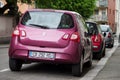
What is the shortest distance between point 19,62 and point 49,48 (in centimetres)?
113

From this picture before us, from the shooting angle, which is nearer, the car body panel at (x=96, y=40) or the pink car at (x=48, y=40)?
the pink car at (x=48, y=40)

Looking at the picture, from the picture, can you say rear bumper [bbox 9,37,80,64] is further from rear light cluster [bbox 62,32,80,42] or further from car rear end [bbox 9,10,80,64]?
rear light cluster [bbox 62,32,80,42]

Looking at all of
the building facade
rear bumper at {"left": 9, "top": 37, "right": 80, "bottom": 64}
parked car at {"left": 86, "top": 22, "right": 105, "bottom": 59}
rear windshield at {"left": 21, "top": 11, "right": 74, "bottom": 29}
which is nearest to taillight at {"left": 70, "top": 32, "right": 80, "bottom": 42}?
rear bumper at {"left": 9, "top": 37, "right": 80, "bottom": 64}

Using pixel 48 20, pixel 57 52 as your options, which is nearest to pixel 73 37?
pixel 57 52

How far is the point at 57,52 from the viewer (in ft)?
35.6

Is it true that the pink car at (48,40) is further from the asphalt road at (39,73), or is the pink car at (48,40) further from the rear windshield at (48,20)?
the asphalt road at (39,73)

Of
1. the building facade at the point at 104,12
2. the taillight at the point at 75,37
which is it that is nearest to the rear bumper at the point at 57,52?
the taillight at the point at 75,37

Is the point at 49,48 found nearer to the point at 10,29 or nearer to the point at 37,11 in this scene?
the point at 37,11

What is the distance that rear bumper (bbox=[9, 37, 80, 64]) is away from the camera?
10852 millimetres

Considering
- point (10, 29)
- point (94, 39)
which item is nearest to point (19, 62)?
point (94, 39)

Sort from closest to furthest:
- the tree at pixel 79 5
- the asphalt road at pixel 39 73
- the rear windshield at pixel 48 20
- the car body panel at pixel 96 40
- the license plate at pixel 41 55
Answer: the asphalt road at pixel 39 73, the license plate at pixel 41 55, the rear windshield at pixel 48 20, the car body panel at pixel 96 40, the tree at pixel 79 5

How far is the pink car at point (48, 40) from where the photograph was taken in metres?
10.9

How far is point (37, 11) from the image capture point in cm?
1162

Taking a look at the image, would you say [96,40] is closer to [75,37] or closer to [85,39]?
[85,39]
